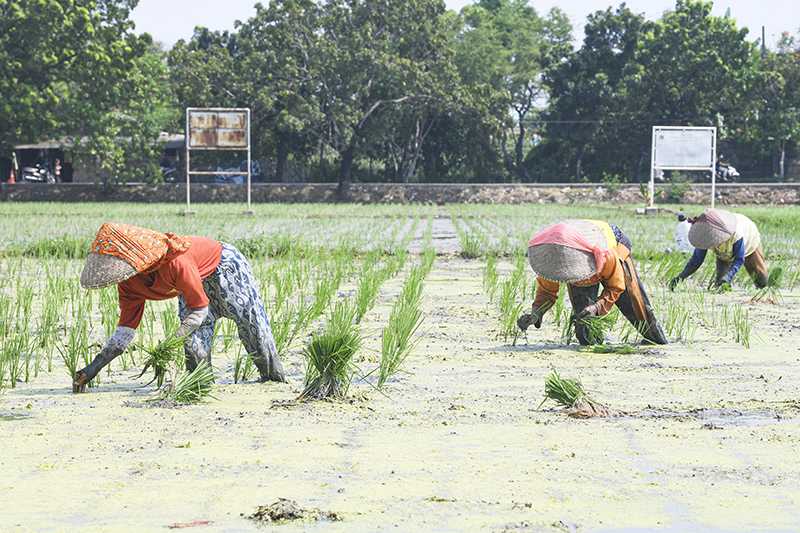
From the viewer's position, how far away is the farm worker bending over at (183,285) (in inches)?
210

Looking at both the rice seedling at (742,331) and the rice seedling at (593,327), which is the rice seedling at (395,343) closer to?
the rice seedling at (593,327)

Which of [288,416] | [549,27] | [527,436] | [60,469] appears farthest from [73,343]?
[549,27]

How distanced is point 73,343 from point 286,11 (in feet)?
109

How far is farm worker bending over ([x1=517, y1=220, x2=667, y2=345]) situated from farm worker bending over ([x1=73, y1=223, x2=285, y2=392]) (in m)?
1.68

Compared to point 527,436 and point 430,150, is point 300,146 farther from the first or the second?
point 527,436

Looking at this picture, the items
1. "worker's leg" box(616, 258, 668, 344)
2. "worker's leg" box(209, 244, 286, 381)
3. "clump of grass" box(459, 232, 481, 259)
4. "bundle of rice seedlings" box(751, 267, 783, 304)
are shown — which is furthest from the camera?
"clump of grass" box(459, 232, 481, 259)

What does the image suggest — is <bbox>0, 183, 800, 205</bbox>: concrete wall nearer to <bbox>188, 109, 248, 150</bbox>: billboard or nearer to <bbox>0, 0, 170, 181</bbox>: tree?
<bbox>0, 0, 170, 181</bbox>: tree

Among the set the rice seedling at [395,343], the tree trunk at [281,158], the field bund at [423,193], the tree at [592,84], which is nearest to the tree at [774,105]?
the field bund at [423,193]

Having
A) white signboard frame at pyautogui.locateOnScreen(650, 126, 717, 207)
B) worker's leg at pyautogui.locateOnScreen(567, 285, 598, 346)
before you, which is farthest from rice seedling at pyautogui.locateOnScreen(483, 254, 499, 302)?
white signboard frame at pyautogui.locateOnScreen(650, 126, 717, 207)

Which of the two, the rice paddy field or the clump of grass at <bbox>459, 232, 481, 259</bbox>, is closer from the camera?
the rice paddy field

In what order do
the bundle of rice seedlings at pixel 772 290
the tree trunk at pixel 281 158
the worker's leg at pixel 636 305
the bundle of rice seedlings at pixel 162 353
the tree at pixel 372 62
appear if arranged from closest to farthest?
the bundle of rice seedlings at pixel 162 353
the worker's leg at pixel 636 305
the bundle of rice seedlings at pixel 772 290
the tree at pixel 372 62
the tree trunk at pixel 281 158

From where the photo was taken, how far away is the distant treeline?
113ft

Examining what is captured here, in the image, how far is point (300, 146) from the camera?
4178 centimetres

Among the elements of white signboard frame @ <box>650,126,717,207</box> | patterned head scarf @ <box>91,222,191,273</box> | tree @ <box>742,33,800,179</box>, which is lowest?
patterned head scarf @ <box>91,222,191,273</box>
